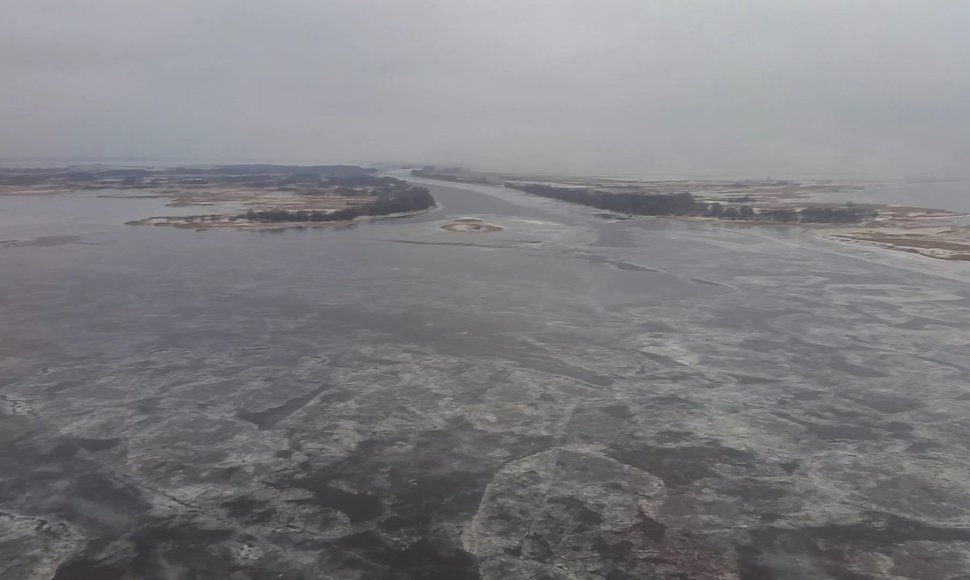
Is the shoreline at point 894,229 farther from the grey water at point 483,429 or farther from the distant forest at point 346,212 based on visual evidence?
the distant forest at point 346,212

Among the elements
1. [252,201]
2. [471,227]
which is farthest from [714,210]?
[252,201]

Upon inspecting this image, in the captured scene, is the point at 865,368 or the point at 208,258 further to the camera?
the point at 208,258

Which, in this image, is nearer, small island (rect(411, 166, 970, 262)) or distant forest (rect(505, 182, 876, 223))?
small island (rect(411, 166, 970, 262))

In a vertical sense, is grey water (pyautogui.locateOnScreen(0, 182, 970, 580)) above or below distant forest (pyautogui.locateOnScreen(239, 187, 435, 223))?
below

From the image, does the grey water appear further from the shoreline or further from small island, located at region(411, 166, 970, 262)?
small island, located at region(411, 166, 970, 262)

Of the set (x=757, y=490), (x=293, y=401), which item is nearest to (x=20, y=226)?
(x=293, y=401)

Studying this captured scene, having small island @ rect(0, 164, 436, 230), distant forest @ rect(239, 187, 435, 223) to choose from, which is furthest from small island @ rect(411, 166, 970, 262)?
small island @ rect(0, 164, 436, 230)

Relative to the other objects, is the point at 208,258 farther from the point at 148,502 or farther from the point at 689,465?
the point at 689,465

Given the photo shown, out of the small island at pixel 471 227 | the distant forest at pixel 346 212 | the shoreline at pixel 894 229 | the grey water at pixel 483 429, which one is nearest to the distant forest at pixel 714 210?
the shoreline at pixel 894 229

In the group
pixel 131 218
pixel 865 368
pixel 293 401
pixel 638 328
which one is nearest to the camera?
pixel 293 401
